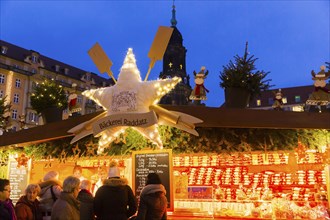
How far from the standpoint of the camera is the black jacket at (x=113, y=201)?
5.00 m

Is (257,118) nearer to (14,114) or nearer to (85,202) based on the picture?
(85,202)

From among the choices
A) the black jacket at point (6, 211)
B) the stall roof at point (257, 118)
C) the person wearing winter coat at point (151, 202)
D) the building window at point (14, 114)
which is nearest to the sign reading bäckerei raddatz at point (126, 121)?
the stall roof at point (257, 118)

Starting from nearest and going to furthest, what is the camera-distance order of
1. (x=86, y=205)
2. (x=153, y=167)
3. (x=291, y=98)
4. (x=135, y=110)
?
(x=86, y=205) → (x=135, y=110) → (x=153, y=167) → (x=291, y=98)

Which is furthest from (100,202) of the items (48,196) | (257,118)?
(257,118)

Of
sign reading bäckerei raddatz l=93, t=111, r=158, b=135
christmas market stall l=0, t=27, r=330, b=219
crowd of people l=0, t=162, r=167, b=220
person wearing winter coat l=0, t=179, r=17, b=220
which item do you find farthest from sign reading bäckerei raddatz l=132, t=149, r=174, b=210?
person wearing winter coat l=0, t=179, r=17, b=220

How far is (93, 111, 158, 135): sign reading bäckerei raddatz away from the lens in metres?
7.30

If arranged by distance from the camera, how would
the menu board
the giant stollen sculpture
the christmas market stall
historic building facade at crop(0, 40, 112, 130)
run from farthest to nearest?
historic building facade at crop(0, 40, 112, 130), the menu board, the giant stollen sculpture, the christmas market stall

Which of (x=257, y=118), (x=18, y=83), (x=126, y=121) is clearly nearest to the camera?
(x=257, y=118)

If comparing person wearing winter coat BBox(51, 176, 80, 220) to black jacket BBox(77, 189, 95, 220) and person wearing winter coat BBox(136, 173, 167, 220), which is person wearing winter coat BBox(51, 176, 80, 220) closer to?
black jacket BBox(77, 189, 95, 220)

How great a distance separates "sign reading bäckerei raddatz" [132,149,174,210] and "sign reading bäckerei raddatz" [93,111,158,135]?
787 mm

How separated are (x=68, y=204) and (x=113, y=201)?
617 mm

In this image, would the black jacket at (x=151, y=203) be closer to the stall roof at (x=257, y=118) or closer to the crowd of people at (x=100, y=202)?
the crowd of people at (x=100, y=202)

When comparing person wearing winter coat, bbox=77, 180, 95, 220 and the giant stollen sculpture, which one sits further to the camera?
the giant stollen sculpture

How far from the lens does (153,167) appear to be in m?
7.72
